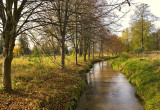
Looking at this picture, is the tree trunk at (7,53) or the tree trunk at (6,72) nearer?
the tree trunk at (7,53)

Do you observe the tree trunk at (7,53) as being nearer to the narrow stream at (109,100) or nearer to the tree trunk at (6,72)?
the tree trunk at (6,72)

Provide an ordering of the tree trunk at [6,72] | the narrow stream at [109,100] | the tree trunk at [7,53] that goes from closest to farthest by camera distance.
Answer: the tree trunk at [7,53]
the tree trunk at [6,72]
the narrow stream at [109,100]

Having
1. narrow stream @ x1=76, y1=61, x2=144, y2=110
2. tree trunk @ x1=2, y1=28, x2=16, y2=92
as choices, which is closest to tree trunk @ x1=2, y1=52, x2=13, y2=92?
tree trunk @ x1=2, y1=28, x2=16, y2=92

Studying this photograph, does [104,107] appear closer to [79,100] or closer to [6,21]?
[79,100]

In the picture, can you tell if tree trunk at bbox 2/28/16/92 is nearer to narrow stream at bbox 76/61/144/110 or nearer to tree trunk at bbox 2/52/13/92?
tree trunk at bbox 2/52/13/92

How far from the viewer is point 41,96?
4.32m

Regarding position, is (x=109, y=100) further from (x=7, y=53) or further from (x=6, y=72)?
(x=7, y=53)

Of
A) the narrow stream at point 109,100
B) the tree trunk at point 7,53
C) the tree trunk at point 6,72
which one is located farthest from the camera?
the narrow stream at point 109,100

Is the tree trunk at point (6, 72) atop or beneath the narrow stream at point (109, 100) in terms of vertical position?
atop

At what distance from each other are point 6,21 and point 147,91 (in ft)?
21.6

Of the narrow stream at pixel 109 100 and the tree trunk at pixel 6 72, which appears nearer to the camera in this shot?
A: the tree trunk at pixel 6 72

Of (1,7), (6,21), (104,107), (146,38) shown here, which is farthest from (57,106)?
(146,38)

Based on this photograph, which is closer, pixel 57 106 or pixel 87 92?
pixel 57 106

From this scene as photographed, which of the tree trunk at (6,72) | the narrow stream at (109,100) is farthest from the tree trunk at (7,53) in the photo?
the narrow stream at (109,100)
